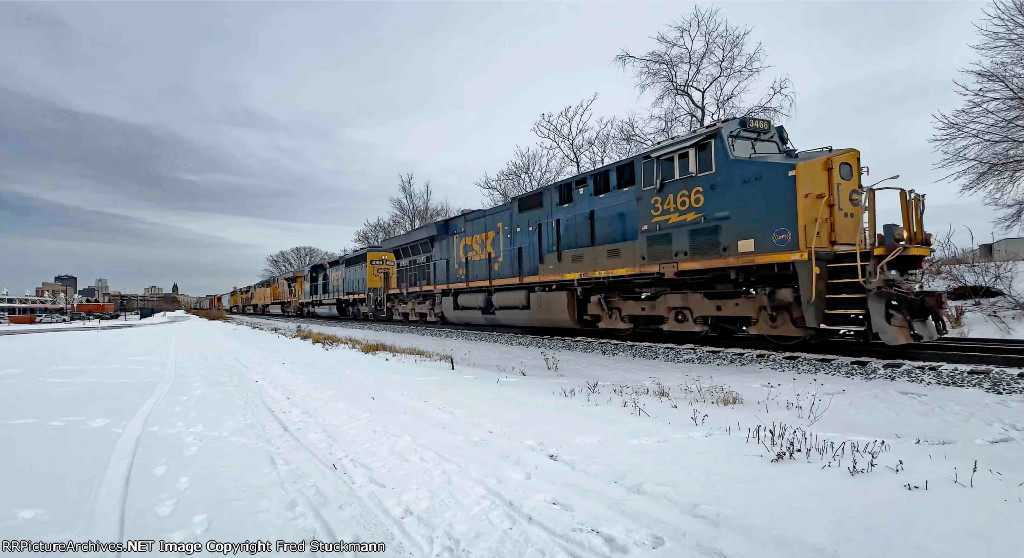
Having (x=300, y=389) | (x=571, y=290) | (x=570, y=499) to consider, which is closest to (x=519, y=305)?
(x=571, y=290)

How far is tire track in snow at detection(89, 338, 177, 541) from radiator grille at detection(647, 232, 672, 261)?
26.5 feet

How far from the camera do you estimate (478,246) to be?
15.5 metres

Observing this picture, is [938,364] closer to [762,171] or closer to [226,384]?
[762,171]

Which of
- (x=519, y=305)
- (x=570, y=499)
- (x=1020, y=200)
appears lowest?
(x=570, y=499)

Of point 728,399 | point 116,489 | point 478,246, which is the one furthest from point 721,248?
point 478,246

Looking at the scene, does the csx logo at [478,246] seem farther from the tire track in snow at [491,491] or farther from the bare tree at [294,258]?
the bare tree at [294,258]

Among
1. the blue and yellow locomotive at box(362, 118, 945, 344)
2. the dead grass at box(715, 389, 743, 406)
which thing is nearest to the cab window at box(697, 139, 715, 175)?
the blue and yellow locomotive at box(362, 118, 945, 344)

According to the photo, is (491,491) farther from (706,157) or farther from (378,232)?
(378,232)

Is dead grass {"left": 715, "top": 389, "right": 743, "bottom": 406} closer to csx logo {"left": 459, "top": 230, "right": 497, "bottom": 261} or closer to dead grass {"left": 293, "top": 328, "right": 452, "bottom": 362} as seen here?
dead grass {"left": 293, "top": 328, "right": 452, "bottom": 362}

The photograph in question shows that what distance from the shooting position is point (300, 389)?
20.6 ft

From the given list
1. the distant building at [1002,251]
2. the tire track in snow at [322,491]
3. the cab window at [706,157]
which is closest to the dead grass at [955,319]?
the distant building at [1002,251]

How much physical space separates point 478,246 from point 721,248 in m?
8.46

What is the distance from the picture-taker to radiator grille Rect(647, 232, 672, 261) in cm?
935

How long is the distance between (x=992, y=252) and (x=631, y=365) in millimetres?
16345
